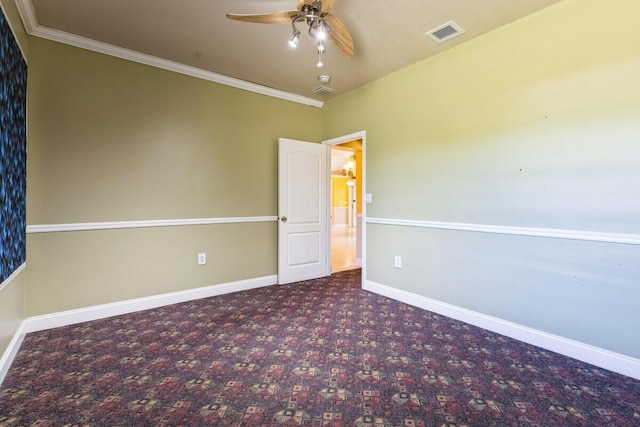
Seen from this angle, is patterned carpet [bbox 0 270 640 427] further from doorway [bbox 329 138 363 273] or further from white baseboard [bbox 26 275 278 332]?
doorway [bbox 329 138 363 273]

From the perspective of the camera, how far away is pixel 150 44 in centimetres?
291

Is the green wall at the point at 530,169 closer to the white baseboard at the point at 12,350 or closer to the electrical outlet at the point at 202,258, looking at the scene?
the electrical outlet at the point at 202,258

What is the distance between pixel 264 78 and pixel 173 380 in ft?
10.8

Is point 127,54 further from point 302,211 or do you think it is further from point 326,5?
point 302,211

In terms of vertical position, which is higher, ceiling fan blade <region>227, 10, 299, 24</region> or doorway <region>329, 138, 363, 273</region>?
ceiling fan blade <region>227, 10, 299, 24</region>

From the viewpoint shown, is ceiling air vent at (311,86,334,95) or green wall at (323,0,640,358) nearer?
green wall at (323,0,640,358)

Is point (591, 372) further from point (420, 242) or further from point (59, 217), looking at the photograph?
point (59, 217)

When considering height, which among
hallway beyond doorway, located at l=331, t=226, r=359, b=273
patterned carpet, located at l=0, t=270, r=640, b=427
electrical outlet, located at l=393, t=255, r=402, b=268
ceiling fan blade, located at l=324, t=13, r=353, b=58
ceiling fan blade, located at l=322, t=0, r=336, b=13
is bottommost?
patterned carpet, located at l=0, t=270, r=640, b=427

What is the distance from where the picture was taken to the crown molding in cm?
246

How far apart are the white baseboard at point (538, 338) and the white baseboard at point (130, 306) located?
202 centimetres

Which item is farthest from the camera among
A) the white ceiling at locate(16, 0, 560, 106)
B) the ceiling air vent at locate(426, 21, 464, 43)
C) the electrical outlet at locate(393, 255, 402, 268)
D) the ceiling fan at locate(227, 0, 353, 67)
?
the electrical outlet at locate(393, 255, 402, 268)

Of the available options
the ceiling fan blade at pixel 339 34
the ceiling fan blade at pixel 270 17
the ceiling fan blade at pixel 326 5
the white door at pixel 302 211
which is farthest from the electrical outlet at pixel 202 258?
the ceiling fan blade at pixel 326 5

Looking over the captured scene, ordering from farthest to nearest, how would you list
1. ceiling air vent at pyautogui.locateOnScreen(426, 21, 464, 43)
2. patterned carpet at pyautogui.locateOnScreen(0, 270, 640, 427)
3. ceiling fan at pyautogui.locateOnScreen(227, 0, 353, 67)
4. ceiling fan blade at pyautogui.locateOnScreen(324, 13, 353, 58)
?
ceiling air vent at pyautogui.locateOnScreen(426, 21, 464, 43)
ceiling fan blade at pyautogui.locateOnScreen(324, 13, 353, 58)
ceiling fan at pyautogui.locateOnScreen(227, 0, 353, 67)
patterned carpet at pyautogui.locateOnScreen(0, 270, 640, 427)

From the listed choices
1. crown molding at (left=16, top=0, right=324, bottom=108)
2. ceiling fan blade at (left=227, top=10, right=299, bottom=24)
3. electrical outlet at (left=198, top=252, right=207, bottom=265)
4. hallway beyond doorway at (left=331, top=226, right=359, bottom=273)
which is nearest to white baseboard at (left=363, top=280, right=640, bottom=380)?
hallway beyond doorway at (left=331, top=226, right=359, bottom=273)
